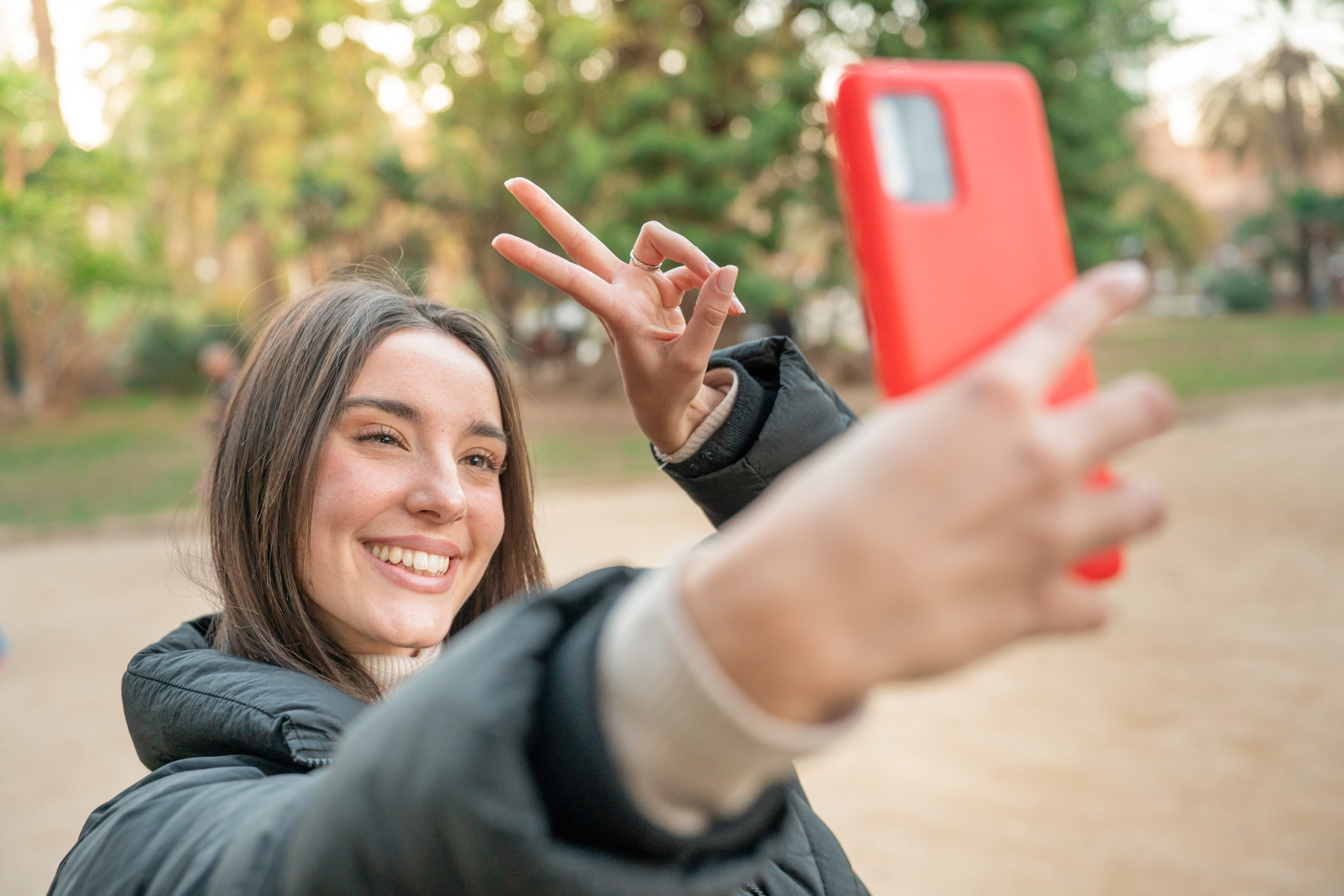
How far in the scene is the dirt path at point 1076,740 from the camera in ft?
11.3

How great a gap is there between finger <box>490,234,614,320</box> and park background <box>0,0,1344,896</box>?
0.65 meters

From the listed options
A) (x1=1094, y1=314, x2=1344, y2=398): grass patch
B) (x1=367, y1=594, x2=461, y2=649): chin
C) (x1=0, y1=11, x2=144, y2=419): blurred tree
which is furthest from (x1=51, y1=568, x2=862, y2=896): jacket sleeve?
(x1=1094, y1=314, x2=1344, y2=398): grass patch

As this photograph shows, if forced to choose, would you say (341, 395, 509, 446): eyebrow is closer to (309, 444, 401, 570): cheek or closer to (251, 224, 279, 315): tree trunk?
(309, 444, 401, 570): cheek

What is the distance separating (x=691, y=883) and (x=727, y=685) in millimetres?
134

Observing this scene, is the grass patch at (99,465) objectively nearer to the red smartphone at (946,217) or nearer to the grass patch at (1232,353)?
the red smartphone at (946,217)

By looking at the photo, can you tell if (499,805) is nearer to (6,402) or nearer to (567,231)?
(567,231)

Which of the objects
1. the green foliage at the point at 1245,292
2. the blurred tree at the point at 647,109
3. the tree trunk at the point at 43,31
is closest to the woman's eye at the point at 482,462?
the blurred tree at the point at 647,109

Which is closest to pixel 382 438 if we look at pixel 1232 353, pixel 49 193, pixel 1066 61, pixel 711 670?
pixel 711 670

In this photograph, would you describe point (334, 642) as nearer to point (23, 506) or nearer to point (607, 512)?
point (607, 512)

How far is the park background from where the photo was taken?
389cm

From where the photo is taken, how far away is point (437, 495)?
1414 mm

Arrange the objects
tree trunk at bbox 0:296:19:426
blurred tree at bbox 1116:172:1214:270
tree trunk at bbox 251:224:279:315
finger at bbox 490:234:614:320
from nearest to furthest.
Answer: finger at bbox 490:234:614:320 → tree trunk at bbox 0:296:19:426 → tree trunk at bbox 251:224:279:315 → blurred tree at bbox 1116:172:1214:270

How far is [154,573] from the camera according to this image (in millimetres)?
7734

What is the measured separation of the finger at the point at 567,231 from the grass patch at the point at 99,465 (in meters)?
5.87
